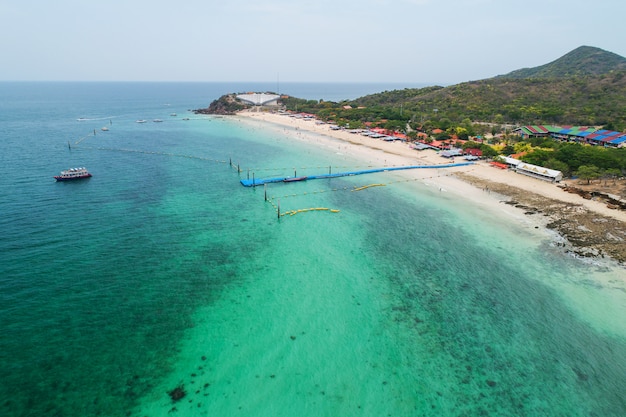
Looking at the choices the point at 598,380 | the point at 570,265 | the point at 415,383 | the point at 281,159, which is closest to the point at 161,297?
the point at 415,383

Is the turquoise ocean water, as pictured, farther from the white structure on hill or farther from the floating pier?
the white structure on hill

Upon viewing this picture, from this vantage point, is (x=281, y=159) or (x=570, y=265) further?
(x=281, y=159)

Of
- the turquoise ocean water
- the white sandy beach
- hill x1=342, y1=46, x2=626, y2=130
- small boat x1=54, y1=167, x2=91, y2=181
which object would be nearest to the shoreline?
the white sandy beach

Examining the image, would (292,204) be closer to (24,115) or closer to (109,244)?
(109,244)

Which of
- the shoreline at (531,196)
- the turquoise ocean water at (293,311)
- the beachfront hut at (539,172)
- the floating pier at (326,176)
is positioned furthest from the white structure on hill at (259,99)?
the beachfront hut at (539,172)

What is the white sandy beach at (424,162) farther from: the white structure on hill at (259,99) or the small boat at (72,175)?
the white structure on hill at (259,99)
